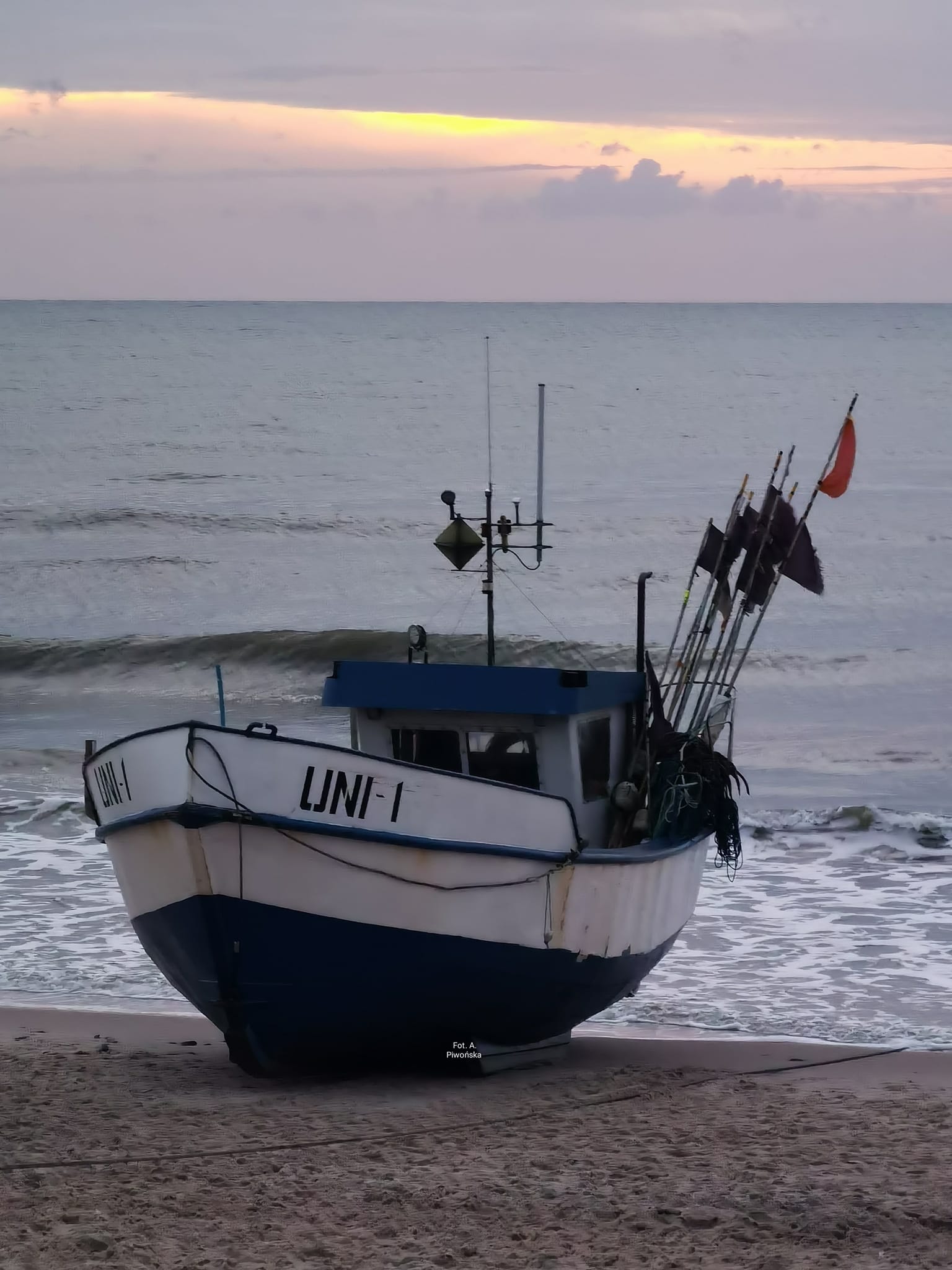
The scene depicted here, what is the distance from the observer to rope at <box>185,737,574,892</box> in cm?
820

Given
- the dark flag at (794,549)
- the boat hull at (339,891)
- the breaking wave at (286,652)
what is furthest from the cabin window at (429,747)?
the breaking wave at (286,652)

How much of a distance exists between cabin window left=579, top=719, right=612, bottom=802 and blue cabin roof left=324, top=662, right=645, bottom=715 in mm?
223

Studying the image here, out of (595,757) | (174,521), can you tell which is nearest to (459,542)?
(595,757)

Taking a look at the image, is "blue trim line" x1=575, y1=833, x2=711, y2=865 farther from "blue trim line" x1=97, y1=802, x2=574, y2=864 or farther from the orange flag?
the orange flag

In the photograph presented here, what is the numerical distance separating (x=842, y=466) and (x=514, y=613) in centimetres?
2193

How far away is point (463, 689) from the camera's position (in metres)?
9.72

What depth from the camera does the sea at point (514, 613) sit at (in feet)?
43.2

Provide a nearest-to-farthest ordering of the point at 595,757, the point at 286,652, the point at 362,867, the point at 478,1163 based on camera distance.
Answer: the point at 478,1163, the point at 362,867, the point at 595,757, the point at 286,652

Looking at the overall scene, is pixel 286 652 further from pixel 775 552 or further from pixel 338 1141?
pixel 338 1141

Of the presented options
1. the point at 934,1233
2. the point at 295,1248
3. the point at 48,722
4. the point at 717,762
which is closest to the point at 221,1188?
the point at 295,1248

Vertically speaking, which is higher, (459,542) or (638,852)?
(459,542)

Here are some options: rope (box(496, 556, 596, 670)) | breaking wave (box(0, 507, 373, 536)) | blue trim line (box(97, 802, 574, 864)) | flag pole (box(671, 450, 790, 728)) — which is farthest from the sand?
breaking wave (box(0, 507, 373, 536))

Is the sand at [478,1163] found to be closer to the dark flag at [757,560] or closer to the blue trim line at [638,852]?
the blue trim line at [638,852]

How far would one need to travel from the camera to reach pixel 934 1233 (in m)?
6.89
